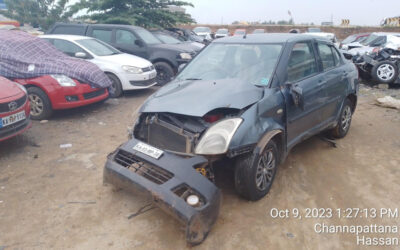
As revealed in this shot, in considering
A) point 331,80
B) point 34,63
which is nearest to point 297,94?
point 331,80

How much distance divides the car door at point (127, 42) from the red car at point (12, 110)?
16.6 feet

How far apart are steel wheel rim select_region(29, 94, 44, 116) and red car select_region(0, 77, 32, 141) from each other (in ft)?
4.04

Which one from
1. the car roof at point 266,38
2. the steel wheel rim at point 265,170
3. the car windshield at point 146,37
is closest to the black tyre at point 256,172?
the steel wheel rim at point 265,170

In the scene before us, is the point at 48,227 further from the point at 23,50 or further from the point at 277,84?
the point at 23,50

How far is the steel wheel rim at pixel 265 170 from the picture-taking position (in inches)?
127

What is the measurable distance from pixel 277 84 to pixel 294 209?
1373 millimetres

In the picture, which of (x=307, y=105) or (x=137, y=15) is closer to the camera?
(x=307, y=105)

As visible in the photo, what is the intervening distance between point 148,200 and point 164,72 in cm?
707

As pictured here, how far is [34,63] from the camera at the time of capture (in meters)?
6.29

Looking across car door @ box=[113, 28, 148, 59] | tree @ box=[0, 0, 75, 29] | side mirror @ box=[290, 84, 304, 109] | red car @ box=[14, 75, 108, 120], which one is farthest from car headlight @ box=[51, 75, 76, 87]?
tree @ box=[0, 0, 75, 29]

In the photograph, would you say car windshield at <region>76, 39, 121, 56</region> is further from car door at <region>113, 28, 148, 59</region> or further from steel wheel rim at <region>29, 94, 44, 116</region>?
steel wheel rim at <region>29, 94, 44, 116</region>

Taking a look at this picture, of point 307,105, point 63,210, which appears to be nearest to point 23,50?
point 63,210

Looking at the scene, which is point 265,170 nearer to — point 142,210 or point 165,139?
point 165,139

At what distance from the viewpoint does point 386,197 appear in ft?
11.4
